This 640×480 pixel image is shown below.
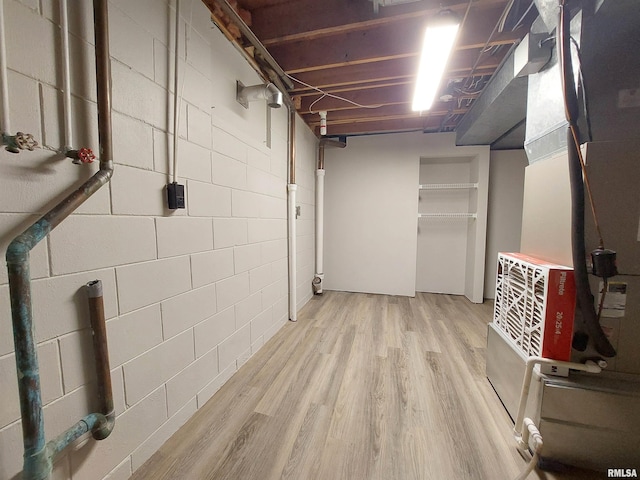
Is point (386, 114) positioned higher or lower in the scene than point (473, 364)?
higher

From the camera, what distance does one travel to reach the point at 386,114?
120 inches

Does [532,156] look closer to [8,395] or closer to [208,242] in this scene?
[208,242]

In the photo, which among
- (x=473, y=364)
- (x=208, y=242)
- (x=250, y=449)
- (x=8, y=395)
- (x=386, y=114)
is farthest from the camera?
(x=386, y=114)

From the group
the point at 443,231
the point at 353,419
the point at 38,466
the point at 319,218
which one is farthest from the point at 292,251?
the point at 443,231

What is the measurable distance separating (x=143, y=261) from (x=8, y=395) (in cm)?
54

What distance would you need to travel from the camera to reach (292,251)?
2742 millimetres

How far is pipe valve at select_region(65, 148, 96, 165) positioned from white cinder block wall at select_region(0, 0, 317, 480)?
0.05 metres

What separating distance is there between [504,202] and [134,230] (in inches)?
178

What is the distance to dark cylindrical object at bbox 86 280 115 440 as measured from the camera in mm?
890

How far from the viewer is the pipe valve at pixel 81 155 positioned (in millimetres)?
813

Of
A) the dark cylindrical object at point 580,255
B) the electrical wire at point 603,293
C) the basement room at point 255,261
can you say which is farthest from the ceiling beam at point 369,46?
the electrical wire at point 603,293

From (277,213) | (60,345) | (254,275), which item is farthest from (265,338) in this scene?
(60,345)

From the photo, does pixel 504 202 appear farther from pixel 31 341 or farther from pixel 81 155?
pixel 31 341

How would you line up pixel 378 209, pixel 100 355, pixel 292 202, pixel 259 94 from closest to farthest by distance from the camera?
pixel 100 355, pixel 259 94, pixel 292 202, pixel 378 209
